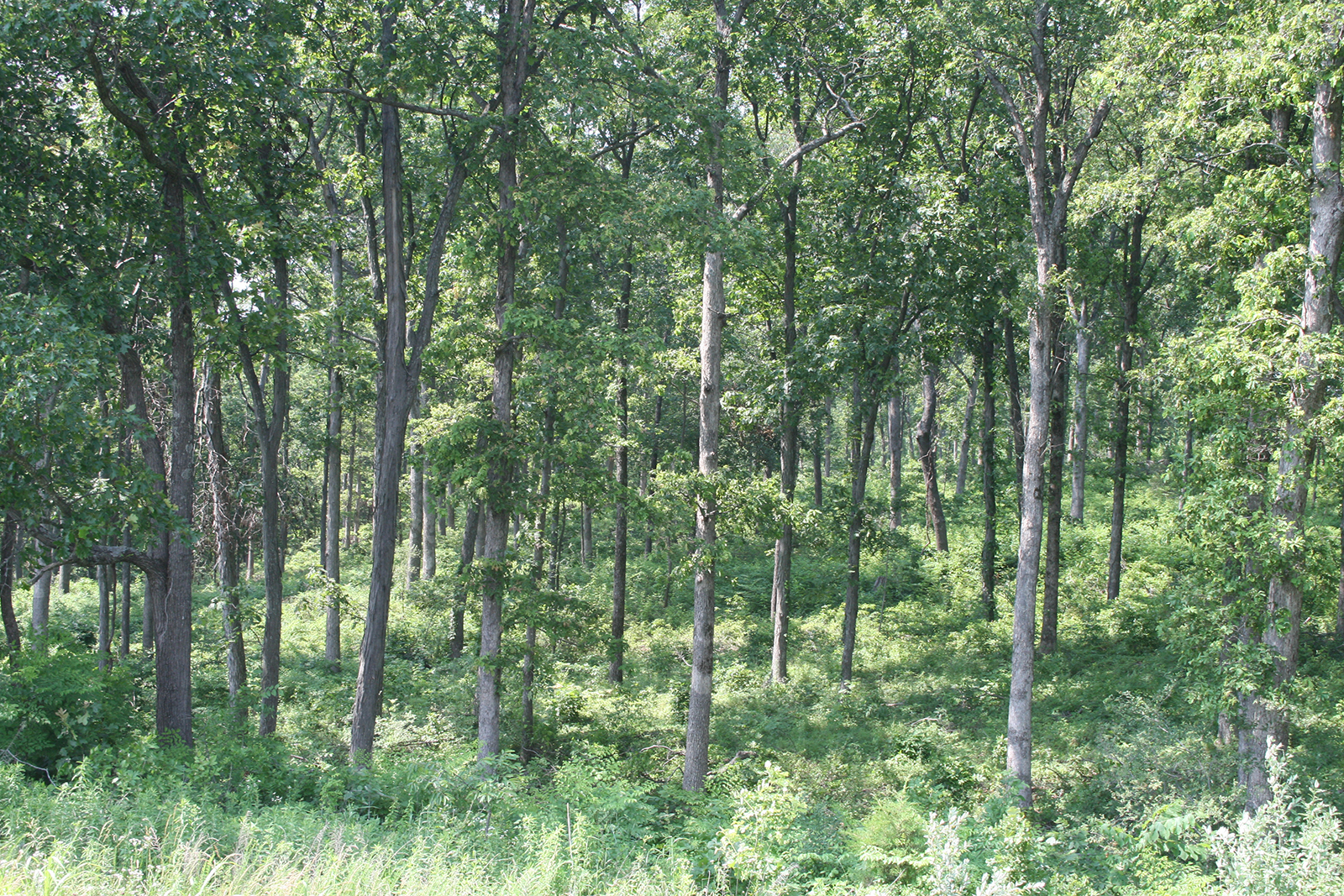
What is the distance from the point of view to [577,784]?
306 inches

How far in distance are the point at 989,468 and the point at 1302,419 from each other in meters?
9.51

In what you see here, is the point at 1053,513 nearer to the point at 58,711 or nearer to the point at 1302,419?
the point at 1302,419

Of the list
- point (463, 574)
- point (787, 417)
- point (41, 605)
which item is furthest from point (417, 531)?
point (787, 417)

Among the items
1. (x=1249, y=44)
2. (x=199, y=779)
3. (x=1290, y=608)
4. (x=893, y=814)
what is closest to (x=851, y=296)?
(x=1249, y=44)

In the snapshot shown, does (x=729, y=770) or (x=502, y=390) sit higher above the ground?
(x=502, y=390)

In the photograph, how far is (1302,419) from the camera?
898 centimetres

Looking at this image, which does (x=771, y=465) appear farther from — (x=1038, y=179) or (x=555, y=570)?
(x=1038, y=179)

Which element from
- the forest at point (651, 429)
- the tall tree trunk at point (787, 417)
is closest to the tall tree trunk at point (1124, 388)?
the forest at point (651, 429)

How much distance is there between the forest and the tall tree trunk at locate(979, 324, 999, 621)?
175 millimetres

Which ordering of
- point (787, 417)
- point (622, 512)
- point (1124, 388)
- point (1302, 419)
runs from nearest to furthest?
point (1302, 419) → point (787, 417) → point (622, 512) → point (1124, 388)

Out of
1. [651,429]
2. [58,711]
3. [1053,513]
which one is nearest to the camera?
[58,711]

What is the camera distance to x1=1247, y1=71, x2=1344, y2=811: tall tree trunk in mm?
9000

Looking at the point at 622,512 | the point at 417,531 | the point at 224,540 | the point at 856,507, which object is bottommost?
the point at 417,531

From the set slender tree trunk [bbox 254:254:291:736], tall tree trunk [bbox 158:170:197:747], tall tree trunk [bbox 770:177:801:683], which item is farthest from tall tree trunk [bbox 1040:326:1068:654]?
tall tree trunk [bbox 158:170:197:747]
